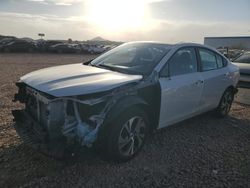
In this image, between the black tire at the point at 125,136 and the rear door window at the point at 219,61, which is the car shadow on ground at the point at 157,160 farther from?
the rear door window at the point at 219,61

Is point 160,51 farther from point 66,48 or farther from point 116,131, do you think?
point 66,48

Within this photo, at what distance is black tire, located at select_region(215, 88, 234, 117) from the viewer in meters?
6.57

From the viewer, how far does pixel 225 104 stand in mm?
6703

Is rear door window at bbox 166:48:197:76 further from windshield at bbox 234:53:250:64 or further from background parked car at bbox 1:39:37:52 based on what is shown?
background parked car at bbox 1:39:37:52

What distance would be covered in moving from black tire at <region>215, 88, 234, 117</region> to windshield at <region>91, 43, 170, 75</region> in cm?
223

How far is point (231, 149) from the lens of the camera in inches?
198

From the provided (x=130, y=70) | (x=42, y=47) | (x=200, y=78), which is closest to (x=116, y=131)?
(x=130, y=70)

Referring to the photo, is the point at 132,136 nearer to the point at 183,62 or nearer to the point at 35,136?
the point at 35,136

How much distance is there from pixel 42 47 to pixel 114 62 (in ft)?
110

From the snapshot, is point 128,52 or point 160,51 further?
point 128,52

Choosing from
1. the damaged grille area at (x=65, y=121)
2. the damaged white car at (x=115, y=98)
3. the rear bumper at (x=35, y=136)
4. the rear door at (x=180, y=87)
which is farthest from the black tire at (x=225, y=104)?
the rear bumper at (x=35, y=136)

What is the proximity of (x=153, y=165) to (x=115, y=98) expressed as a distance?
1.12 m

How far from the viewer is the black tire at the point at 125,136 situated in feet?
12.7

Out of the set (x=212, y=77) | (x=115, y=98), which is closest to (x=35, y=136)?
(x=115, y=98)
